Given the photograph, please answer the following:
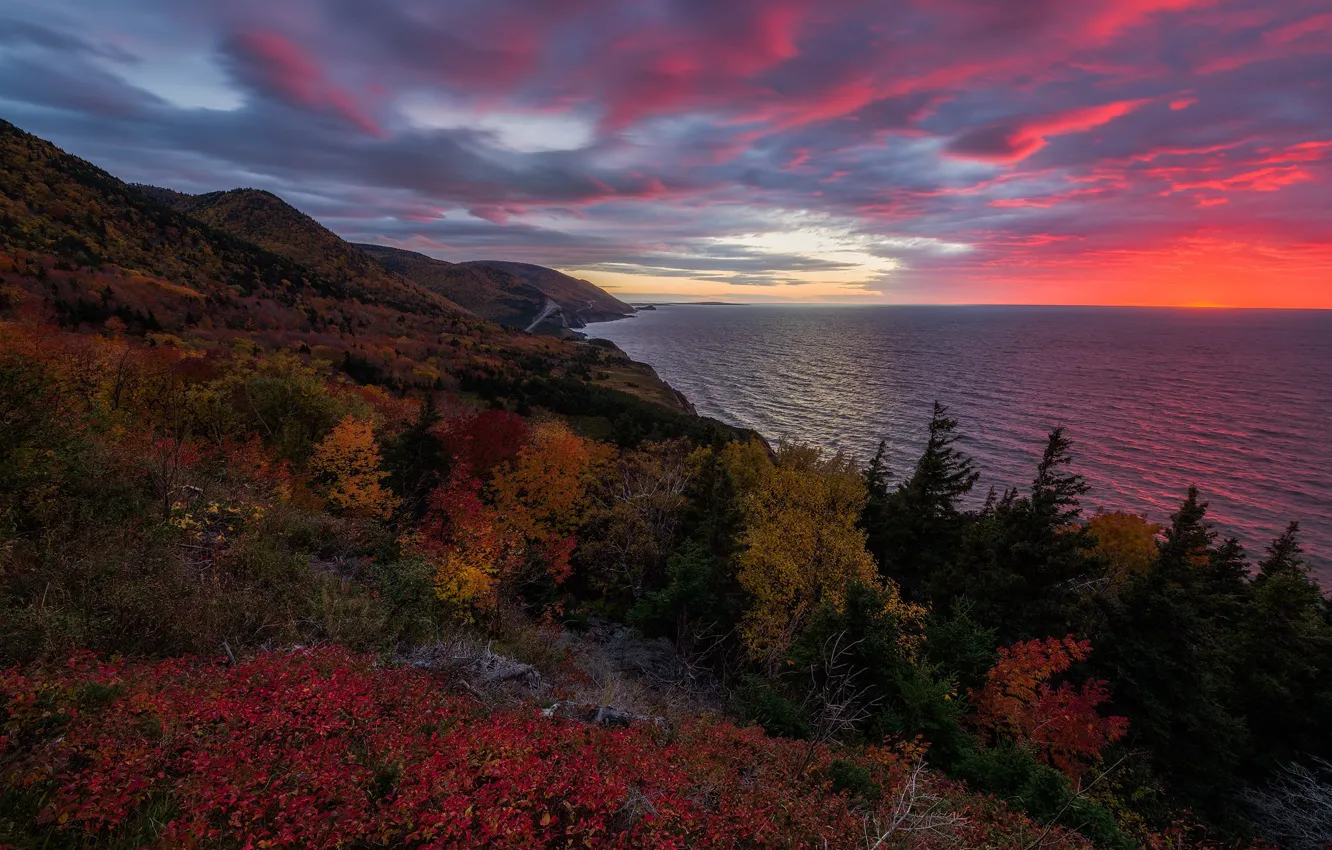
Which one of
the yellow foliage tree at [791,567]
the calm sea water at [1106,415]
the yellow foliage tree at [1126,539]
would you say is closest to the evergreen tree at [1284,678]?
the yellow foliage tree at [791,567]

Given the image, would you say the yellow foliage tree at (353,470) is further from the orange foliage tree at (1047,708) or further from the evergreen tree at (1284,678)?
the evergreen tree at (1284,678)

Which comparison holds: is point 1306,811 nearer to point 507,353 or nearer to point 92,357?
point 92,357

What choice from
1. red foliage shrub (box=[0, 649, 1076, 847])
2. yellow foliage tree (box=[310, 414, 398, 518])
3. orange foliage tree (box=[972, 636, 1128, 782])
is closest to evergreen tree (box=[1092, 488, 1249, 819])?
orange foliage tree (box=[972, 636, 1128, 782])

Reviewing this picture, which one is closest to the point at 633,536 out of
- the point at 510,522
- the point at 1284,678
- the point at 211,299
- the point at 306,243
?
the point at 510,522

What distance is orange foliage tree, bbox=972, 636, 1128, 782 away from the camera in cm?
2005

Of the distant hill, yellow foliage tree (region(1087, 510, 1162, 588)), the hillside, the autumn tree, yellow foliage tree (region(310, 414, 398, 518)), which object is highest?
the distant hill

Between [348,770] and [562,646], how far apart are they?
14897 millimetres

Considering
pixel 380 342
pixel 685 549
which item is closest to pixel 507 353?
pixel 380 342

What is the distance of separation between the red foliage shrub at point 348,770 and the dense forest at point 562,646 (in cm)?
6

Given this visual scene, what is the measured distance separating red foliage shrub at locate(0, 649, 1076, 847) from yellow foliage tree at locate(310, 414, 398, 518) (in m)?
18.5

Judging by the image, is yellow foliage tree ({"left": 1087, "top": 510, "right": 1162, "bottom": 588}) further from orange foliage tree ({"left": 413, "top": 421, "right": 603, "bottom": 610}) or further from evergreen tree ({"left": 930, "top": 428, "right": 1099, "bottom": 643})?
orange foliage tree ({"left": 413, "top": 421, "right": 603, "bottom": 610})

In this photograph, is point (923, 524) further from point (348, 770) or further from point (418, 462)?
point (348, 770)

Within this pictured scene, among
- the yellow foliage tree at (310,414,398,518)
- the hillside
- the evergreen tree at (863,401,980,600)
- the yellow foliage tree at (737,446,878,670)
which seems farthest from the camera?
the hillside

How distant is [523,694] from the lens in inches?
502
